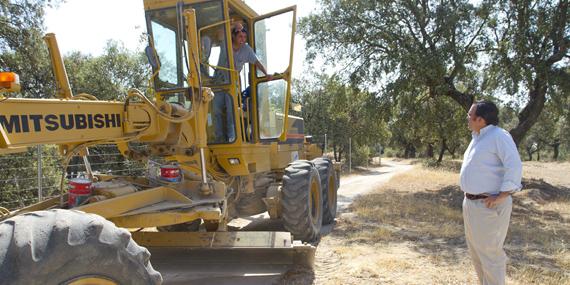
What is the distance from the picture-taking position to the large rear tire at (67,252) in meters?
2.25

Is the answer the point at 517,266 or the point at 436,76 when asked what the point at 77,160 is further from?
the point at 436,76

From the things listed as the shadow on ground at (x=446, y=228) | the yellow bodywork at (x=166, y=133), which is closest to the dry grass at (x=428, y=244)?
the shadow on ground at (x=446, y=228)

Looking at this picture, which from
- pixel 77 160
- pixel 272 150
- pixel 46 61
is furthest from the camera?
Answer: pixel 46 61

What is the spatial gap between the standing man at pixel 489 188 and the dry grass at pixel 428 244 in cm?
102

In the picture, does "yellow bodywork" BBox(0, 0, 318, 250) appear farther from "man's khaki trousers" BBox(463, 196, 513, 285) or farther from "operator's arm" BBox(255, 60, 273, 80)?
"man's khaki trousers" BBox(463, 196, 513, 285)

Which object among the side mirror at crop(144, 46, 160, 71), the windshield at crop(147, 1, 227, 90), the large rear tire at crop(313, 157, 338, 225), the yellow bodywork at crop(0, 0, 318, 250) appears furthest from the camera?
the large rear tire at crop(313, 157, 338, 225)

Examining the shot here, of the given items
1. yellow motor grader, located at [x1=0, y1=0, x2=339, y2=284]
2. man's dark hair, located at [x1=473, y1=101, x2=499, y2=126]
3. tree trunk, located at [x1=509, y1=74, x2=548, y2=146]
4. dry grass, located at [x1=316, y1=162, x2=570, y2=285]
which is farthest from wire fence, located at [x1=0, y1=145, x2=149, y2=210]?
tree trunk, located at [x1=509, y1=74, x2=548, y2=146]

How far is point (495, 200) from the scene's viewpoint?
3629mm

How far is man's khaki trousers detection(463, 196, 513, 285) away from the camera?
373cm

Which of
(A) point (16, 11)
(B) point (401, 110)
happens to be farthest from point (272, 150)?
(A) point (16, 11)

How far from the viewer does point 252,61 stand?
18.9 feet

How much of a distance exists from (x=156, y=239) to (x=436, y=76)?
30.6ft

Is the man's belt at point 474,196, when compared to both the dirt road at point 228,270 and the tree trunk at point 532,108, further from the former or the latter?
the tree trunk at point 532,108

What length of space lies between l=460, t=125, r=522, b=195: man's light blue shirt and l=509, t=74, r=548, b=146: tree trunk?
30.2ft
